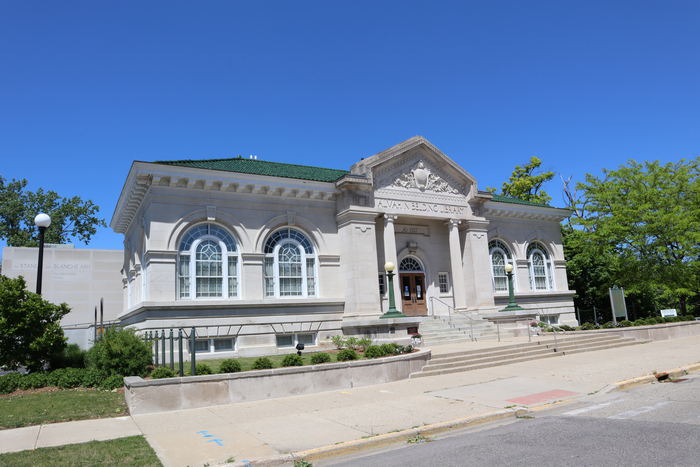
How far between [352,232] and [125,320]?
1161cm

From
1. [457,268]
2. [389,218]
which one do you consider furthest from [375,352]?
[457,268]

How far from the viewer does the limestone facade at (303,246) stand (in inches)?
800

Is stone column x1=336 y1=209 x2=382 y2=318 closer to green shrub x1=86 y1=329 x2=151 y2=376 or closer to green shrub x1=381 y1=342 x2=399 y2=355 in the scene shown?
green shrub x1=381 y1=342 x2=399 y2=355

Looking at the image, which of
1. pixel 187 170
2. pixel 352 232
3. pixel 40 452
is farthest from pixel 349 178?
pixel 40 452

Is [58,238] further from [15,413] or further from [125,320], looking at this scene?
[15,413]

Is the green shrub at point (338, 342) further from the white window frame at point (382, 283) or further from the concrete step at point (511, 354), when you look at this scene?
the white window frame at point (382, 283)

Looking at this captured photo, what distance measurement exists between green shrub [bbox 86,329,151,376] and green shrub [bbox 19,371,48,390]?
146cm

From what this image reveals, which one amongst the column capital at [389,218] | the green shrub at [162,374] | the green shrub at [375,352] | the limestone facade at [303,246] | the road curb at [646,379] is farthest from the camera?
the column capital at [389,218]

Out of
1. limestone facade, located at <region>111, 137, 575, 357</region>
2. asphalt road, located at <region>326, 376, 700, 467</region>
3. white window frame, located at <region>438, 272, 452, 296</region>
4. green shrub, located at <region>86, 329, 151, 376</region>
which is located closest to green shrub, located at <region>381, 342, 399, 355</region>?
limestone facade, located at <region>111, 137, 575, 357</region>

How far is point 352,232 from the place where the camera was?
23422mm

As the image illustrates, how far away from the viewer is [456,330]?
23359 millimetres

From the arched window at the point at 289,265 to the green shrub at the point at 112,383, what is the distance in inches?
351

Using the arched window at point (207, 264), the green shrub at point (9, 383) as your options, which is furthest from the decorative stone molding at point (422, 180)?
the green shrub at point (9, 383)

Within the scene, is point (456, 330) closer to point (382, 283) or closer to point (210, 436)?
point (382, 283)
